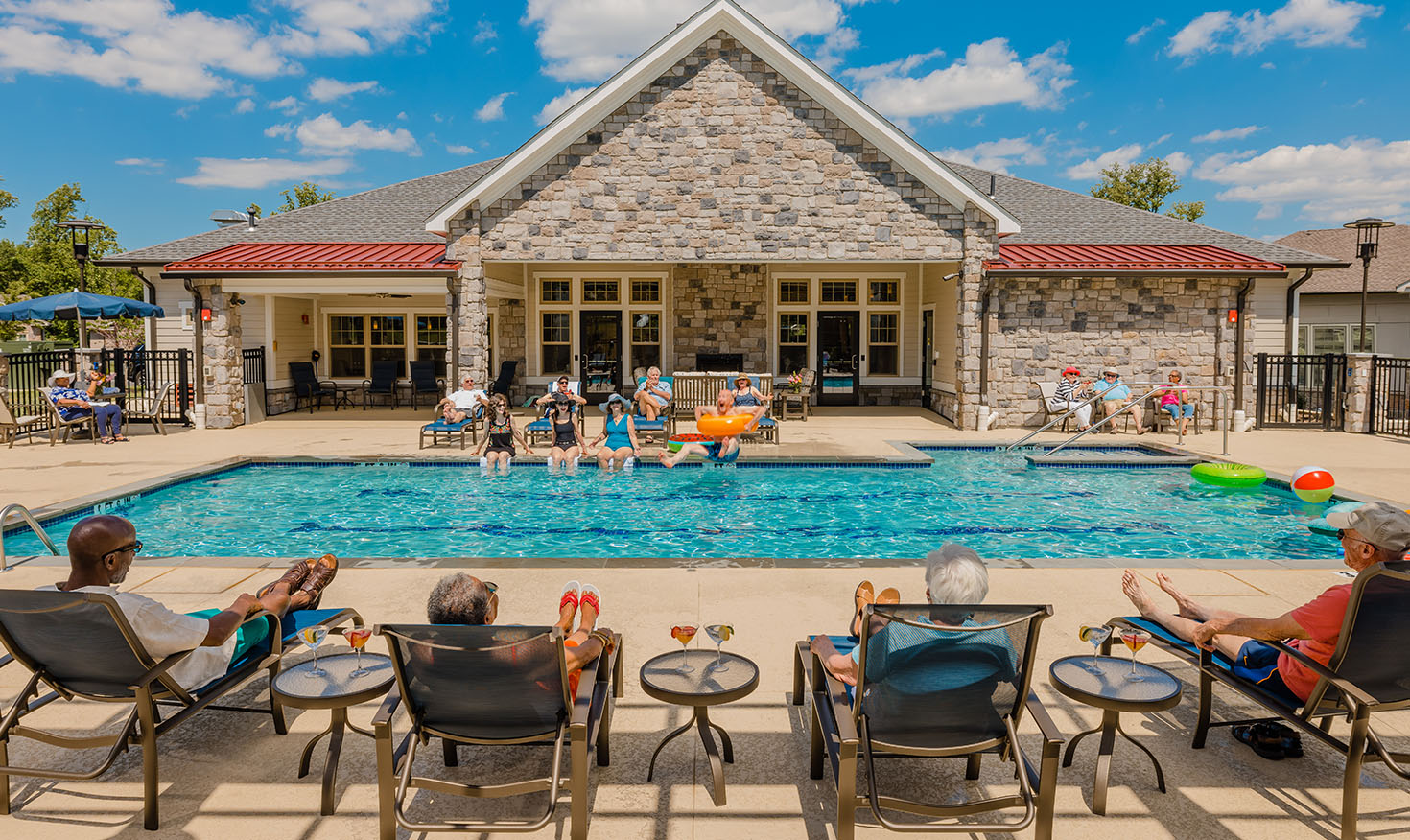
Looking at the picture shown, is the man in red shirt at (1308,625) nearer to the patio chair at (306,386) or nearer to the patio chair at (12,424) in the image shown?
the patio chair at (12,424)

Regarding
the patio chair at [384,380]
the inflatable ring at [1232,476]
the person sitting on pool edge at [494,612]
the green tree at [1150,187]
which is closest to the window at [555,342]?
the patio chair at [384,380]

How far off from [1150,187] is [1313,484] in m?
30.0

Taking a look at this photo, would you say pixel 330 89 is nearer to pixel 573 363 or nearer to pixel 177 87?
pixel 177 87

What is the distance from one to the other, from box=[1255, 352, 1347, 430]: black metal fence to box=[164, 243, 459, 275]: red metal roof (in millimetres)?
14854

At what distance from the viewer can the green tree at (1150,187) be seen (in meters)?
34.1

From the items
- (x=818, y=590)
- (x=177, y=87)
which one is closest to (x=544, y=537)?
(x=818, y=590)

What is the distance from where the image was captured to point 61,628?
120 inches

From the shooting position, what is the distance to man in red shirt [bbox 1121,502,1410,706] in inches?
123

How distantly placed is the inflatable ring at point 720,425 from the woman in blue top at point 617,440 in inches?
37.3

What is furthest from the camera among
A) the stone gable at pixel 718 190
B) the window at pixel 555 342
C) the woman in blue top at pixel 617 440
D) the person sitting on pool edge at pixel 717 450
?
the window at pixel 555 342

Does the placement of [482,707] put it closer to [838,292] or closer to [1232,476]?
[1232,476]

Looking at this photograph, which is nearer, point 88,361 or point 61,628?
point 61,628

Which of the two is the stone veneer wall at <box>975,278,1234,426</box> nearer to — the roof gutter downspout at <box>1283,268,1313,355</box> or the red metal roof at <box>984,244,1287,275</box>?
the red metal roof at <box>984,244,1287,275</box>

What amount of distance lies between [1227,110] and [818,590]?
33741 millimetres
